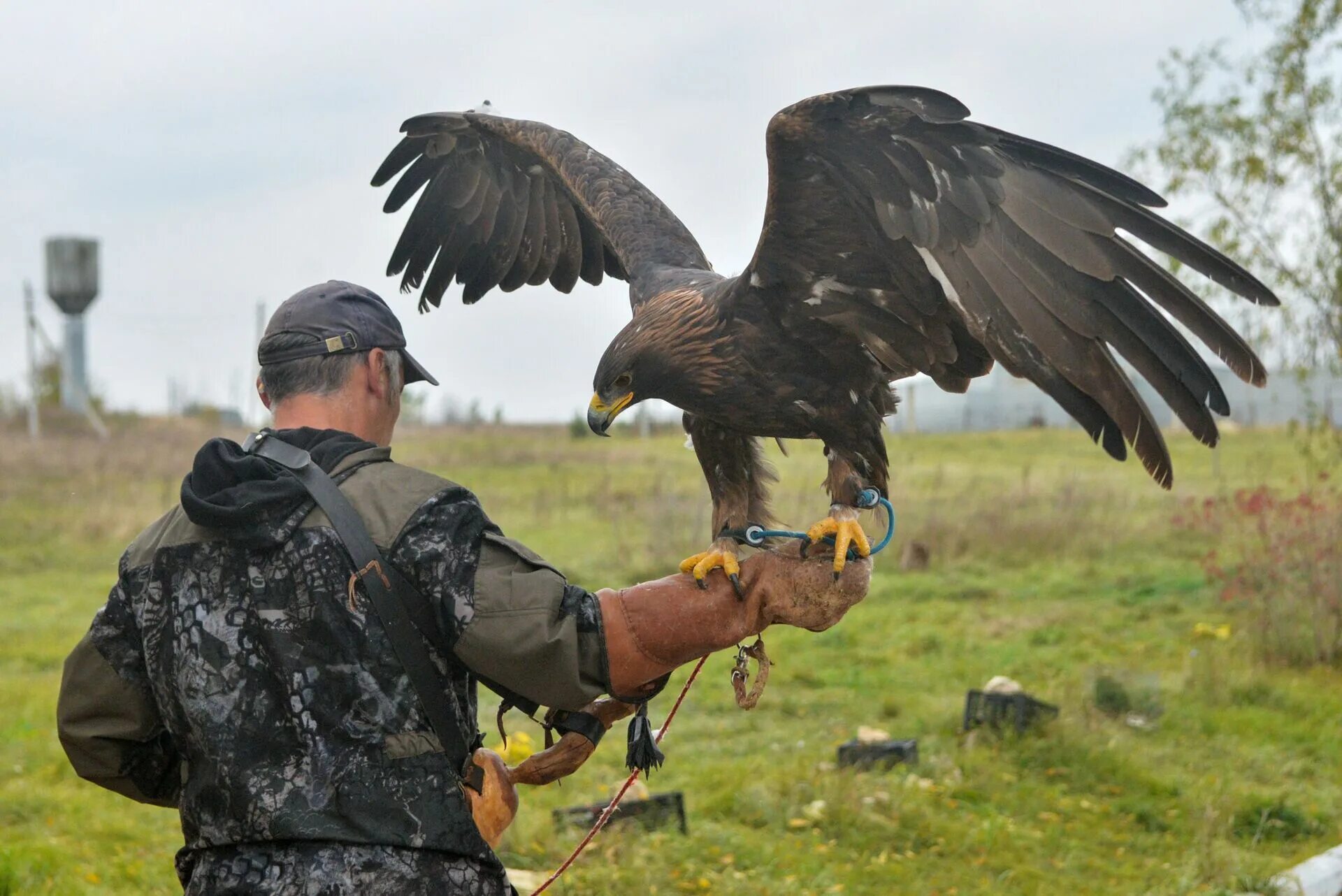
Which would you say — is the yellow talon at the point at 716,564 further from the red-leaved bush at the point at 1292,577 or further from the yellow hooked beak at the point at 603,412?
the red-leaved bush at the point at 1292,577

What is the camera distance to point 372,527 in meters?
2.27

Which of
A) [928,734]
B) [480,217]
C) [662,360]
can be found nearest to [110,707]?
[662,360]

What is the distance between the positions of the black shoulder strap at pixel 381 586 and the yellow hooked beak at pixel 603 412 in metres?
1.34

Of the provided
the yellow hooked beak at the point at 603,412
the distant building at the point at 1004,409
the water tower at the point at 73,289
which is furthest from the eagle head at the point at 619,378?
the distant building at the point at 1004,409

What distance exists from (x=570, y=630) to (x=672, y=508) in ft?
34.7

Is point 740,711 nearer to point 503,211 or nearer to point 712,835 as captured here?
point 712,835

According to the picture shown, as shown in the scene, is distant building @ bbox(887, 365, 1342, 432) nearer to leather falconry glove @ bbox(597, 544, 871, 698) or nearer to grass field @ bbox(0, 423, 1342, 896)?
grass field @ bbox(0, 423, 1342, 896)

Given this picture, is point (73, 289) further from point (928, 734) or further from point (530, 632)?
point (530, 632)

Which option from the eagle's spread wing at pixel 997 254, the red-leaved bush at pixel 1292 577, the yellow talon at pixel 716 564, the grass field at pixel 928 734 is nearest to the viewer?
the yellow talon at pixel 716 564

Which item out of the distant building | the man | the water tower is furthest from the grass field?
the distant building

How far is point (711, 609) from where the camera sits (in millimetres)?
2592

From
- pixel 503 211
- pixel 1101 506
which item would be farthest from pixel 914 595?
pixel 503 211

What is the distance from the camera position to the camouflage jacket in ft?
7.35

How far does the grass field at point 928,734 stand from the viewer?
17.3 feet
